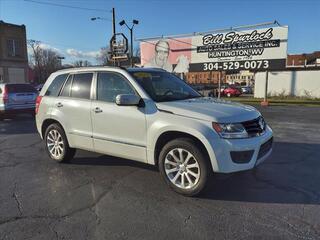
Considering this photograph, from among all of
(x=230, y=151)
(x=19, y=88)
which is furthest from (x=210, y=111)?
(x=19, y=88)

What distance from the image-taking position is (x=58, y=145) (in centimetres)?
640

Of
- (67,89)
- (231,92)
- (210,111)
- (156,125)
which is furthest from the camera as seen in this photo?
(231,92)

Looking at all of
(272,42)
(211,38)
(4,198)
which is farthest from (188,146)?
(211,38)

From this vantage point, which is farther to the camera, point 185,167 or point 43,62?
point 43,62

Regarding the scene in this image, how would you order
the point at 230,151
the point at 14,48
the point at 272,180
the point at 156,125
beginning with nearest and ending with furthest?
the point at 230,151, the point at 156,125, the point at 272,180, the point at 14,48

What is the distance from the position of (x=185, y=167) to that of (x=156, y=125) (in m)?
0.74

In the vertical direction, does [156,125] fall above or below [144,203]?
above

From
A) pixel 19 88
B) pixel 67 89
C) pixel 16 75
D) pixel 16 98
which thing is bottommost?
pixel 16 98

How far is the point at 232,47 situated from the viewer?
2086 cm

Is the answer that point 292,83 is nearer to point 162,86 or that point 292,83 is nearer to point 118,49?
point 118,49

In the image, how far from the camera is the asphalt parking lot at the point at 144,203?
3.61 m

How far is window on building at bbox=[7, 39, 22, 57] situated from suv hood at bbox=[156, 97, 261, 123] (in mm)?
39766

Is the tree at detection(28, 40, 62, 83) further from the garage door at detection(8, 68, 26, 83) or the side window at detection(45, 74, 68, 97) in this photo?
the side window at detection(45, 74, 68, 97)

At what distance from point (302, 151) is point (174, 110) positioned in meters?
4.08
